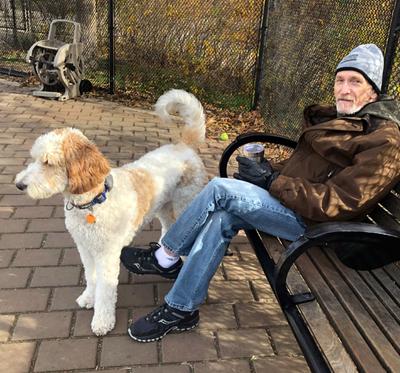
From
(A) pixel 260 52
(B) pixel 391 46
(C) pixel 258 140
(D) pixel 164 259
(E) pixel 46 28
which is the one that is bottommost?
(D) pixel 164 259

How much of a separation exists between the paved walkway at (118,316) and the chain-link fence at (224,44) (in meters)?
2.73

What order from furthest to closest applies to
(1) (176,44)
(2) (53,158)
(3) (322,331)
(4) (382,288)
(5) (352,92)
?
(1) (176,44) → (5) (352,92) → (2) (53,158) → (4) (382,288) → (3) (322,331)

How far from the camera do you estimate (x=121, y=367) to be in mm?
2348

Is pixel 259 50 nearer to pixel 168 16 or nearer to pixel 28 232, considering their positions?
pixel 168 16

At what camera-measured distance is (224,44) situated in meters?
7.30

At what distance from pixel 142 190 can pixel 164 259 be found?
0.48 metres

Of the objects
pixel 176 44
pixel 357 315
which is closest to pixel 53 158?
pixel 357 315

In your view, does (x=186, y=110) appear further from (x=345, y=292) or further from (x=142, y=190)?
(x=345, y=292)

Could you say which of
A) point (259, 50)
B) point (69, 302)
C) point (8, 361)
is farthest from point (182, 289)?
point (259, 50)

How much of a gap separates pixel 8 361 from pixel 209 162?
132 inches

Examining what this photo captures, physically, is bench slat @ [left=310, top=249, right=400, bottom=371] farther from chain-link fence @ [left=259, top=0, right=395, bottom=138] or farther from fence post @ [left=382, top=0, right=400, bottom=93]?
chain-link fence @ [left=259, top=0, right=395, bottom=138]

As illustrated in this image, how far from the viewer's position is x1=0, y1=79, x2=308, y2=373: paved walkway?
239cm

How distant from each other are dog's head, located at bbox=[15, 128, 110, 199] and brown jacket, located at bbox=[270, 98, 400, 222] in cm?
101

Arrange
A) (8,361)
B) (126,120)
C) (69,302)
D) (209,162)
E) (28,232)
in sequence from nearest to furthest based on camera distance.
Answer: (8,361) < (69,302) < (28,232) < (209,162) < (126,120)
